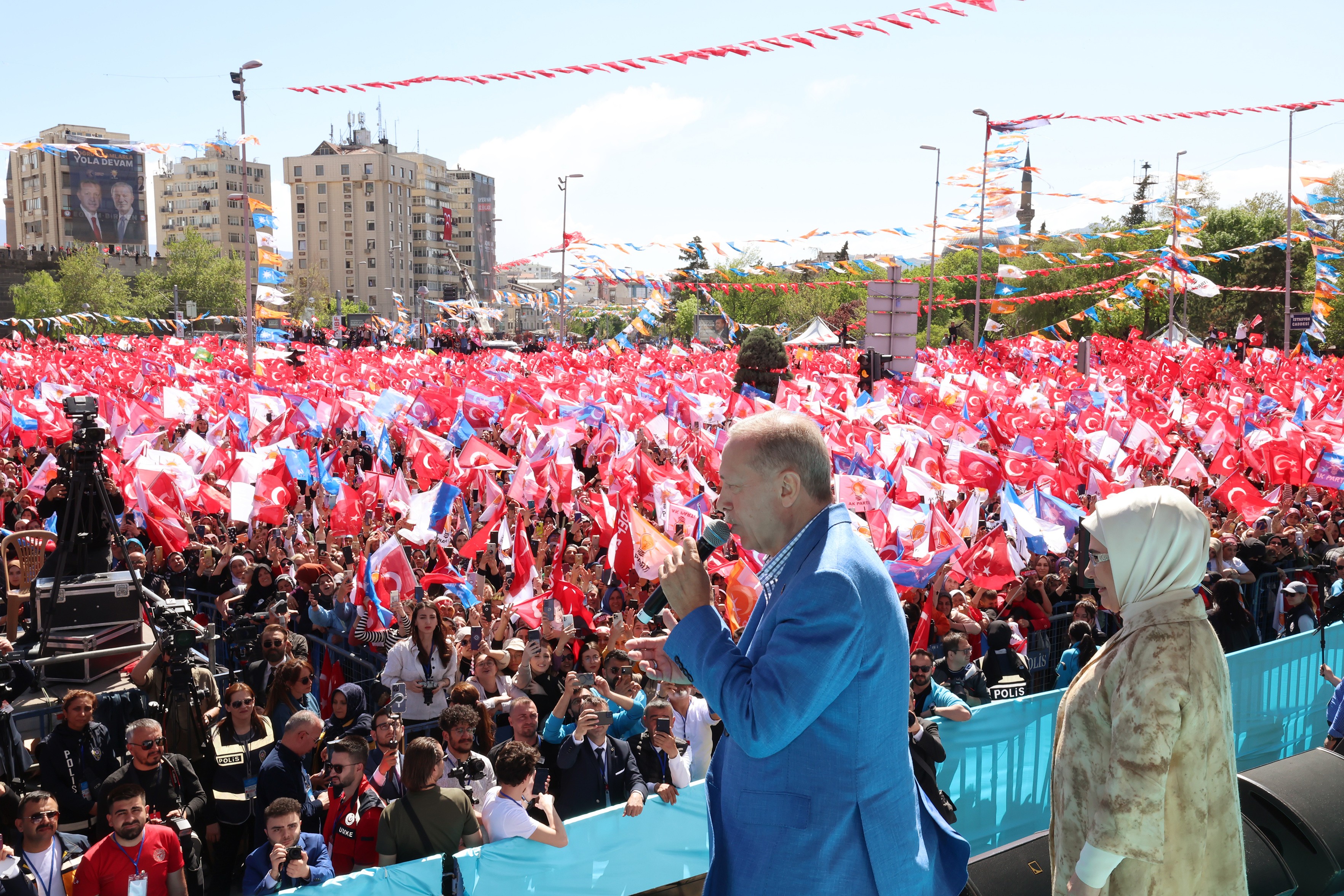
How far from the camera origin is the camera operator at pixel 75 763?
19.7 feet

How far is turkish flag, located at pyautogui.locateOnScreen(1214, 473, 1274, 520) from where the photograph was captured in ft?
37.7

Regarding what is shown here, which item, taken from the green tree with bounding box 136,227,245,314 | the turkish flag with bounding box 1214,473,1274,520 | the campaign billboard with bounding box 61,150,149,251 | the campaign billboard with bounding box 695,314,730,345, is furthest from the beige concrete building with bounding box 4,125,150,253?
the turkish flag with bounding box 1214,473,1274,520

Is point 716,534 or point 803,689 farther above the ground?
point 716,534

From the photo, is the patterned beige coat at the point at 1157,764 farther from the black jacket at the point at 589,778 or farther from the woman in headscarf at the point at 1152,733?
the black jacket at the point at 589,778

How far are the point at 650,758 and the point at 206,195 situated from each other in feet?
489

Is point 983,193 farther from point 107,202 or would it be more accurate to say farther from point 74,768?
point 107,202

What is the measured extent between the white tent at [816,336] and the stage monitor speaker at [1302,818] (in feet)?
141

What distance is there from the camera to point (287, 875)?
4.34 metres

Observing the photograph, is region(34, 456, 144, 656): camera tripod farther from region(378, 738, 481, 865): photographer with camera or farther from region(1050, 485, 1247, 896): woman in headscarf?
region(1050, 485, 1247, 896): woman in headscarf

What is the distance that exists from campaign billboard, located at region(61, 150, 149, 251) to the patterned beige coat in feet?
356

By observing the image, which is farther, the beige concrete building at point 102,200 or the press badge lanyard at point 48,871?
the beige concrete building at point 102,200

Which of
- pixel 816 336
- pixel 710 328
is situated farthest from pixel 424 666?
pixel 710 328

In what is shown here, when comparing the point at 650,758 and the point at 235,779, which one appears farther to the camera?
the point at 650,758

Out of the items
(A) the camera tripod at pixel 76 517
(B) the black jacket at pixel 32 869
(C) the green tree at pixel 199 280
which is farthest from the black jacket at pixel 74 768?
(C) the green tree at pixel 199 280
